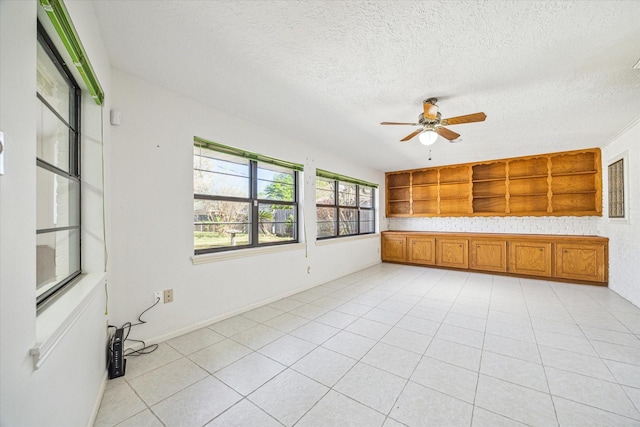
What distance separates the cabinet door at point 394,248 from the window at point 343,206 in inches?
17.5

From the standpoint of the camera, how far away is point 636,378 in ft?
6.15

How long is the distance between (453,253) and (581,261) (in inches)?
77.7

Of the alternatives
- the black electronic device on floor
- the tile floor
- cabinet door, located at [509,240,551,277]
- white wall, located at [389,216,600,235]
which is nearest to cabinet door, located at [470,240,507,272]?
cabinet door, located at [509,240,551,277]

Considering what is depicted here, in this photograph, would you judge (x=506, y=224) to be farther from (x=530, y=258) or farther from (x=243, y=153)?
(x=243, y=153)

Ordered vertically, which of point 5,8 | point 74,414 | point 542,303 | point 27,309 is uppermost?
point 5,8

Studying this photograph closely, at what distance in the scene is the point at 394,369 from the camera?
2.01 metres

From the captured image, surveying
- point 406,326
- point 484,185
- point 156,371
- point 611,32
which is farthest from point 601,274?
point 156,371

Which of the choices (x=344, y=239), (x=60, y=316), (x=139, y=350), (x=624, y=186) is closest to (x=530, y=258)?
(x=624, y=186)

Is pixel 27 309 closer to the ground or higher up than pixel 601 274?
higher up

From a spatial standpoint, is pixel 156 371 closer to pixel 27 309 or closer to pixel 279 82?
pixel 27 309

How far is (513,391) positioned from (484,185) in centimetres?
496

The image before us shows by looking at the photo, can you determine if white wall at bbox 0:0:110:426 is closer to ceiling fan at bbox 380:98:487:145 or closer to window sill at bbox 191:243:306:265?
window sill at bbox 191:243:306:265

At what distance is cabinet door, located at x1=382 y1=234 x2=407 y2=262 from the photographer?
621cm

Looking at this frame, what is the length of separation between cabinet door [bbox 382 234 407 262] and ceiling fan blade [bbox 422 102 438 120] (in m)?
4.00
